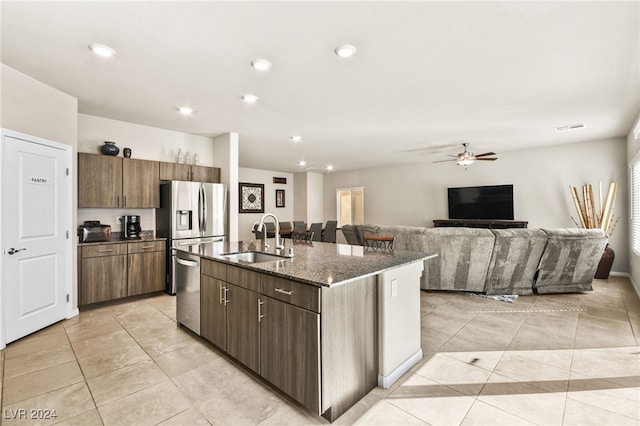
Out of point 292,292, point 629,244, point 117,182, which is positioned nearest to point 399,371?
point 292,292

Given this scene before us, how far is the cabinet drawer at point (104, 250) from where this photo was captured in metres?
3.82

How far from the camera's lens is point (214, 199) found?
4.93 m

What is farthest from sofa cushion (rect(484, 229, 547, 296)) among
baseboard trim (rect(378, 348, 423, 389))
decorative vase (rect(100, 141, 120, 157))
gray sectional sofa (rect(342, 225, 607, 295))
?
decorative vase (rect(100, 141, 120, 157))

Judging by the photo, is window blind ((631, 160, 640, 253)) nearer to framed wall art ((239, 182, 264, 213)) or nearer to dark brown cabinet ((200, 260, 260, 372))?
dark brown cabinet ((200, 260, 260, 372))

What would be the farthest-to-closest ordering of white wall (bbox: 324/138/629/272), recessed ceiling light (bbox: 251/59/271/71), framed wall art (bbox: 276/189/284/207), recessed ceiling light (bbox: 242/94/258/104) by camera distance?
framed wall art (bbox: 276/189/284/207) → white wall (bbox: 324/138/629/272) → recessed ceiling light (bbox: 242/94/258/104) → recessed ceiling light (bbox: 251/59/271/71)

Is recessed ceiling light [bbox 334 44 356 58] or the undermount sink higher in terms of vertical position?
recessed ceiling light [bbox 334 44 356 58]

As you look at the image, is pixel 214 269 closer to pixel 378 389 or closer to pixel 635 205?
pixel 378 389

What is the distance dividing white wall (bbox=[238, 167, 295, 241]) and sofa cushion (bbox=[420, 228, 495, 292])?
20.3 ft

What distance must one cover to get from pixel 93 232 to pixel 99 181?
2.29ft

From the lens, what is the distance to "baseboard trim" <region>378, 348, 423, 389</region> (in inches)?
85.1

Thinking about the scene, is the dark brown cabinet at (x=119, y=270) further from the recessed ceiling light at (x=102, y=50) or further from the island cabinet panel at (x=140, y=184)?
the recessed ceiling light at (x=102, y=50)

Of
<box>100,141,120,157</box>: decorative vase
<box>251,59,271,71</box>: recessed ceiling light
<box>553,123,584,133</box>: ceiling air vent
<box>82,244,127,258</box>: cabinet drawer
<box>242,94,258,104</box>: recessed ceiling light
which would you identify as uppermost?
<box>553,123,584,133</box>: ceiling air vent

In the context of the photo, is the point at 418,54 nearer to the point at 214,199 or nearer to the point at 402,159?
the point at 214,199

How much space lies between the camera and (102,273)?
3949mm
